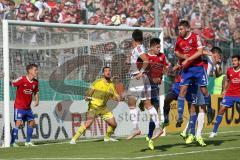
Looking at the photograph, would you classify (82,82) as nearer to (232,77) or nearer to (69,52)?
(69,52)

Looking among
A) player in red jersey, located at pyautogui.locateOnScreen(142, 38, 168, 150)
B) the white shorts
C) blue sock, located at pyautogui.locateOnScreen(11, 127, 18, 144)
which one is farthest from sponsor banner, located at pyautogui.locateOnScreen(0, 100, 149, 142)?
the white shorts

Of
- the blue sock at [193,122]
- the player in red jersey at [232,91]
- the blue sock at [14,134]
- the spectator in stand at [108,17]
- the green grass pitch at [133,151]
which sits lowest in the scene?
the green grass pitch at [133,151]

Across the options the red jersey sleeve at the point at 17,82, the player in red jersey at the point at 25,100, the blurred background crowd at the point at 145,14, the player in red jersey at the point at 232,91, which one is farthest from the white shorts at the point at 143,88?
the blurred background crowd at the point at 145,14

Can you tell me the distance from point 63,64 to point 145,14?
20.6 ft

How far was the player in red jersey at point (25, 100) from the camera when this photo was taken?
17.8 meters

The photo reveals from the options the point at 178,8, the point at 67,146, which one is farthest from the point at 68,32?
the point at 178,8

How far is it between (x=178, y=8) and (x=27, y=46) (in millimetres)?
9363

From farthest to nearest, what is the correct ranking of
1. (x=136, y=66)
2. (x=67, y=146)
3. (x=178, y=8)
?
1. (x=178, y=8)
2. (x=67, y=146)
3. (x=136, y=66)

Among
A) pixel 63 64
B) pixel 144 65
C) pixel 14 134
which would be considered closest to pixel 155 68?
pixel 144 65

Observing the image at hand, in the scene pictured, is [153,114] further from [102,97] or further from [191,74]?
[102,97]

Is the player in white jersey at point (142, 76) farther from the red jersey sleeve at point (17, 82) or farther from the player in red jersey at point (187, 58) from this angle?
the red jersey sleeve at point (17, 82)

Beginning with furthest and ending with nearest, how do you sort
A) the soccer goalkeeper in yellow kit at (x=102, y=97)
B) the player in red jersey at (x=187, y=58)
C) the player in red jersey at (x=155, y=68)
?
the soccer goalkeeper in yellow kit at (x=102, y=97) → the player in red jersey at (x=155, y=68) → the player in red jersey at (x=187, y=58)

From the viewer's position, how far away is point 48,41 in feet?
62.7

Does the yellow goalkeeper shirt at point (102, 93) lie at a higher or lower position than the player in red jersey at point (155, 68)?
lower
